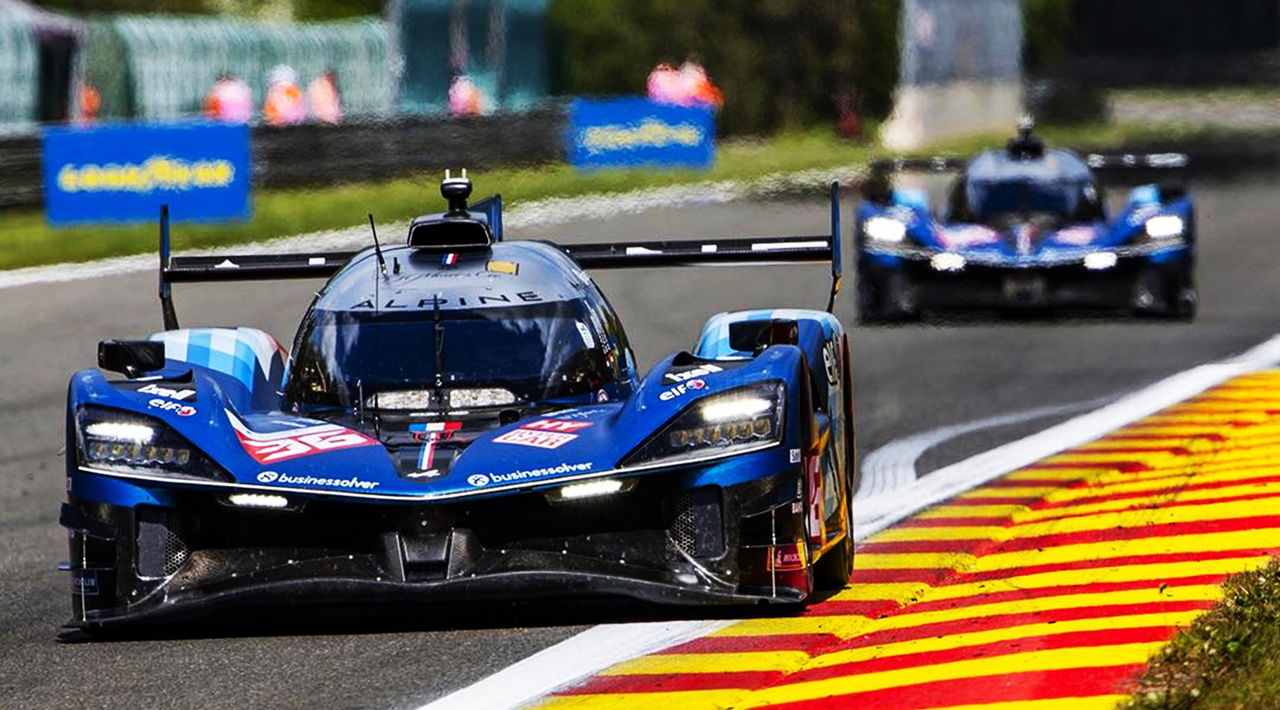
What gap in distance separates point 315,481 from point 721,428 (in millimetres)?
1232

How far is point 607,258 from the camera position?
34.4 ft

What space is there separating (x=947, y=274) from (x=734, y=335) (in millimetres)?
→ 10021

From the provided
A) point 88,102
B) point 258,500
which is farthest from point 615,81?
point 258,500

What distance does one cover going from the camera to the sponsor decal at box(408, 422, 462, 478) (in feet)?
25.9

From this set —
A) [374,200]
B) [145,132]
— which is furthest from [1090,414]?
[374,200]

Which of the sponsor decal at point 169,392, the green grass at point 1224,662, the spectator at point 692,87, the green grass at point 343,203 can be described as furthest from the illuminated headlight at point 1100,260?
the spectator at point 692,87

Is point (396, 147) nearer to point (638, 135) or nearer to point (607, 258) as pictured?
point (638, 135)

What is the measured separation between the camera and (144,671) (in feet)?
24.8

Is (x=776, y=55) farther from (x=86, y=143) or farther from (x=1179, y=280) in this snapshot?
(x=1179, y=280)

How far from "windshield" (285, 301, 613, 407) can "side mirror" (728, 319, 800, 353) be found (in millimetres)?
661

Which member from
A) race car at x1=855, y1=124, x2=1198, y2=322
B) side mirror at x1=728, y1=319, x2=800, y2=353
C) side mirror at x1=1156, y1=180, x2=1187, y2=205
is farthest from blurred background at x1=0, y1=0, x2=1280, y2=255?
side mirror at x1=728, y1=319, x2=800, y2=353

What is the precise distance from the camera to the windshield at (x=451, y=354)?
9.09 m

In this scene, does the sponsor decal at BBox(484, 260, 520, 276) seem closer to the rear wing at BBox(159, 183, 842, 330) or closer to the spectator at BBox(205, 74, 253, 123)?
the rear wing at BBox(159, 183, 842, 330)

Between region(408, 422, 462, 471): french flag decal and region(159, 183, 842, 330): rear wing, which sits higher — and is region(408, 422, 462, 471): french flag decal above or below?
below
